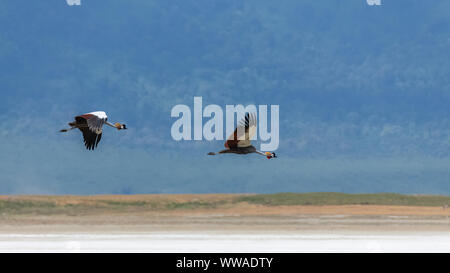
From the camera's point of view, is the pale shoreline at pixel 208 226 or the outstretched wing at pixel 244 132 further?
the outstretched wing at pixel 244 132

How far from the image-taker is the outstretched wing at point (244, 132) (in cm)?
2378

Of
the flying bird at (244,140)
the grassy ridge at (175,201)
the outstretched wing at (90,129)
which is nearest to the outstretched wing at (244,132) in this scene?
the flying bird at (244,140)

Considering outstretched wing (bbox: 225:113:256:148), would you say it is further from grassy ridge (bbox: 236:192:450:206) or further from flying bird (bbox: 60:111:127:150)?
grassy ridge (bbox: 236:192:450:206)

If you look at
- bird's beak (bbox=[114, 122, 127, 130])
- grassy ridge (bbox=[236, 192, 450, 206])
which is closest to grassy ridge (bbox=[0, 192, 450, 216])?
grassy ridge (bbox=[236, 192, 450, 206])

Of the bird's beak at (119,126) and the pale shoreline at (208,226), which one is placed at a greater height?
the bird's beak at (119,126)

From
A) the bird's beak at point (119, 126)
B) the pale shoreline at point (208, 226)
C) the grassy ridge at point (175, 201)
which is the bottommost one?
the pale shoreline at point (208, 226)

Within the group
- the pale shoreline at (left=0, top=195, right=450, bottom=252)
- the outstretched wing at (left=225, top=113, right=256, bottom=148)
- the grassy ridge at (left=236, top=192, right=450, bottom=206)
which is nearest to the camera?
the pale shoreline at (left=0, top=195, right=450, bottom=252)

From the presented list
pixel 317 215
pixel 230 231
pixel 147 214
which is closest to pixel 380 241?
pixel 230 231

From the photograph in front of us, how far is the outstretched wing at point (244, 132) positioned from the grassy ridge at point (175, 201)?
29.0 ft

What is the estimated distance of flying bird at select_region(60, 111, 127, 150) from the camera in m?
23.0

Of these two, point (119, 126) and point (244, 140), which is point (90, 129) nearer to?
point (119, 126)

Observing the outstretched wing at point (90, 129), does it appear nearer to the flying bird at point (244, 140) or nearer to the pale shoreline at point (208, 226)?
the pale shoreline at point (208, 226)

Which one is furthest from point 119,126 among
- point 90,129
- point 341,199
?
point 341,199

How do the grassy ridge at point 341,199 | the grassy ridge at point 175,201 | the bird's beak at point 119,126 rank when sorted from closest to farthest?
the bird's beak at point 119,126
the grassy ridge at point 175,201
the grassy ridge at point 341,199
